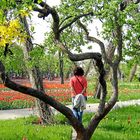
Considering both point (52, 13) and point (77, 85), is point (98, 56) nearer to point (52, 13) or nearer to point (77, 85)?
point (52, 13)

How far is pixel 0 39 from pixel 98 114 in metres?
3.20

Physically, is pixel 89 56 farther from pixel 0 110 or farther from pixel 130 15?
pixel 0 110

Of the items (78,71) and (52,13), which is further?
(78,71)

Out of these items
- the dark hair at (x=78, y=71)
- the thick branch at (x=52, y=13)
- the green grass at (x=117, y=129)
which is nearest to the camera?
the thick branch at (x=52, y=13)

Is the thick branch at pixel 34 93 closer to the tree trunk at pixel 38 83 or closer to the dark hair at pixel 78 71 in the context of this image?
the dark hair at pixel 78 71

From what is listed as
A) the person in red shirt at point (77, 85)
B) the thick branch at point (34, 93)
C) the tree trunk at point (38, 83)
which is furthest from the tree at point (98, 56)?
the tree trunk at point (38, 83)

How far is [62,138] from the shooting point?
9844mm

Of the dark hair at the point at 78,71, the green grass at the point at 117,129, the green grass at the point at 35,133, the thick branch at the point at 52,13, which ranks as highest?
the thick branch at the point at 52,13

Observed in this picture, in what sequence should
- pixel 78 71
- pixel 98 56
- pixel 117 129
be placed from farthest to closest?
pixel 117 129 < pixel 78 71 < pixel 98 56

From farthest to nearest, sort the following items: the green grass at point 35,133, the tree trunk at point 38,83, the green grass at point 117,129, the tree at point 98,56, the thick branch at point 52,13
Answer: the tree trunk at point 38,83
the green grass at point 117,129
the green grass at point 35,133
the thick branch at point 52,13
the tree at point 98,56

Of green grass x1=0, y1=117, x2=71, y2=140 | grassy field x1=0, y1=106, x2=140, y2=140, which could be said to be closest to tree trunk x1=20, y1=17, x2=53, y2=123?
grassy field x1=0, y1=106, x2=140, y2=140

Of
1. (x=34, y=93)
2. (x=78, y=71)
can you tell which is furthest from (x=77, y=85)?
(x=34, y=93)

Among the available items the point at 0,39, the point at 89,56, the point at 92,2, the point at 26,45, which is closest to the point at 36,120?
the point at 26,45

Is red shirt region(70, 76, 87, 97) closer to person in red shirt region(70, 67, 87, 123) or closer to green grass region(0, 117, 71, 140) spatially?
person in red shirt region(70, 67, 87, 123)
